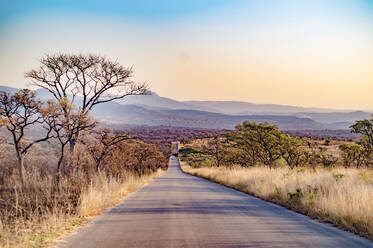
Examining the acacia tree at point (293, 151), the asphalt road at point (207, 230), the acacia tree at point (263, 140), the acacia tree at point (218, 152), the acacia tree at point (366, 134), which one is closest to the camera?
the asphalt road at point (207, 230)

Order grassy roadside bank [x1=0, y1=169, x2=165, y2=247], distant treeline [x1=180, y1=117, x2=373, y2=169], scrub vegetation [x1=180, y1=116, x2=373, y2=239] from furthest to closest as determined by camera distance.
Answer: distant treeline [x1=180, y1=117, x2=373, y2=169]
scrub vegetation [x1=180, y1=116, x2=373, y2=239]
grassy roadside bank [x1=0, y1=169, x2=165, y2=247]

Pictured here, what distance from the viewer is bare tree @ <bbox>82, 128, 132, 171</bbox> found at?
63.1ft

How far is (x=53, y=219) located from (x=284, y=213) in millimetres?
6587

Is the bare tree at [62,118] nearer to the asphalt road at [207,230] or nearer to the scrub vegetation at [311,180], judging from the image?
the asphalt road at [207,230]

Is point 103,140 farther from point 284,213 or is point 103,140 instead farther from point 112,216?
point 284,213

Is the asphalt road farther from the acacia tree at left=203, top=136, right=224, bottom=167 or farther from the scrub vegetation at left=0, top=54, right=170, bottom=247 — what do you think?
the acacia tree at left=203, top=136, right=224, bottom=167

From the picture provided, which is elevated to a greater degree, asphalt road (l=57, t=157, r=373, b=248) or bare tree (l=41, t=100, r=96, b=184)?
bare tree (l=41, t=100, r=96, b=184)

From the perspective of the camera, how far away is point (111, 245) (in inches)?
244

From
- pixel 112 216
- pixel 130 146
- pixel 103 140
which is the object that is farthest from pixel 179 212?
pixel 130 146

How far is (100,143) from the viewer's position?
19672mm

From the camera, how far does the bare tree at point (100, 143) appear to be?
63.1 ft

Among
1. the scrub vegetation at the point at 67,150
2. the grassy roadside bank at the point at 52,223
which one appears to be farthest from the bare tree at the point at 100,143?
the grassy roadside bank at the point at 52,223

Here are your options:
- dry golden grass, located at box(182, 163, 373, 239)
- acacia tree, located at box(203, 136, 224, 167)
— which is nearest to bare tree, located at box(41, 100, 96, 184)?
dry golden grass, located at box(182, 163, 373, 239)

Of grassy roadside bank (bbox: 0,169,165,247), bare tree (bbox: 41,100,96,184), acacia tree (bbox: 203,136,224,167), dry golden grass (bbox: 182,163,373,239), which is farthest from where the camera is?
acacia tree (bbox: 203,136,224,167)
